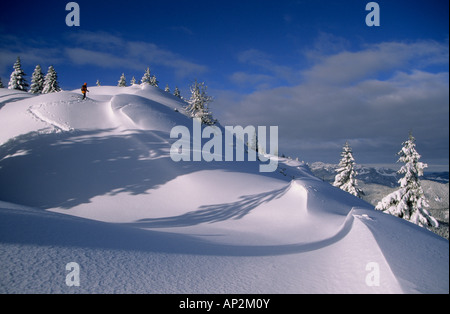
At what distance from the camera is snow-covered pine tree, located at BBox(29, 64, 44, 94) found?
53.1m

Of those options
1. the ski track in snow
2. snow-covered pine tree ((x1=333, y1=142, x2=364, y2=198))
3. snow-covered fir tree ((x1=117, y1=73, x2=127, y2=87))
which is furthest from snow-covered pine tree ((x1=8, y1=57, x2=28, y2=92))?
snow-covered pine tree ((x1=333, y1=142, x2=364, y2=198))

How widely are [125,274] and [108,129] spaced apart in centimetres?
1804

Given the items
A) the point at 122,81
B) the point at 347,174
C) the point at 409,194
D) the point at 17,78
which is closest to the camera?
the point at 409,194

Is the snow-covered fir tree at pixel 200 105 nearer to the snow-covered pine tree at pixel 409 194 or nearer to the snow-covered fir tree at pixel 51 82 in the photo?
the snow-covered pine tree at pixel 409 194

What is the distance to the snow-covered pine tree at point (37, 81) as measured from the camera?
5312 cm

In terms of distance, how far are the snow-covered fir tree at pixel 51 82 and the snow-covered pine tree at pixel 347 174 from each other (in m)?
63.8

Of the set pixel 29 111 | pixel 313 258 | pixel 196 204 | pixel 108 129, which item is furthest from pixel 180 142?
pixel 313 258

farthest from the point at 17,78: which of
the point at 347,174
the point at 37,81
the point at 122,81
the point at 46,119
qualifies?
the point at 347,174

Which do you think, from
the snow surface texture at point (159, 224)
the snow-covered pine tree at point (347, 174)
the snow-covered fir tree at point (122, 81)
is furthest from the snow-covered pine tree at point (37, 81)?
the snow-covered pine tree at point (347, 174)

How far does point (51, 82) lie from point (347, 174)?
66.8 m

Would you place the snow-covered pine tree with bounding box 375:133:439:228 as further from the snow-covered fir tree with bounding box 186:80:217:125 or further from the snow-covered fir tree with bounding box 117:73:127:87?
the snow-covered fir tree with bounding box 117:73:127:87

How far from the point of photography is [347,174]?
31.4m

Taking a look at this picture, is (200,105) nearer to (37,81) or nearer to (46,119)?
(46,119)

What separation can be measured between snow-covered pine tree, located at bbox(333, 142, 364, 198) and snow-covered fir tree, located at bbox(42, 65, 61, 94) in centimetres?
6377
